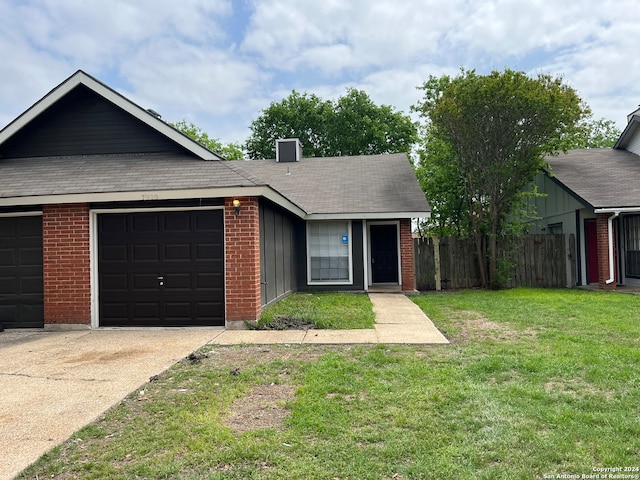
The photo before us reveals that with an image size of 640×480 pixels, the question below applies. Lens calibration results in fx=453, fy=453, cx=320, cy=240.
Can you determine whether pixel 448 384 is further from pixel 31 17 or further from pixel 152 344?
pixel 31 17

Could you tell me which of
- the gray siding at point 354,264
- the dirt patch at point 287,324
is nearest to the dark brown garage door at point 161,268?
the dirt patch at point 287,324

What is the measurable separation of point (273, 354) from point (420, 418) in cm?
287

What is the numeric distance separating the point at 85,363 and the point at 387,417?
14.1ft

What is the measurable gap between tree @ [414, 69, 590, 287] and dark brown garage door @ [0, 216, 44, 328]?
11474mm

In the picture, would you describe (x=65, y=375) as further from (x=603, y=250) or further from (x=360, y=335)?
(x=603, y=250)

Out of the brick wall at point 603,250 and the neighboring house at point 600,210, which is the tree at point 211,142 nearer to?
the neighboring house at point 600,210

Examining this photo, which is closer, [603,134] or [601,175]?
[601,175]

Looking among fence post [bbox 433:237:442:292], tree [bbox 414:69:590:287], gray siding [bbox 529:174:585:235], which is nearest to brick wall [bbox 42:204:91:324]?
fence post [bbox 433:237:442:292]

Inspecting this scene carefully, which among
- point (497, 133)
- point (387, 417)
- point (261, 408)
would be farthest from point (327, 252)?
point (387, 417)

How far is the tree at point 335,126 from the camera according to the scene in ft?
113

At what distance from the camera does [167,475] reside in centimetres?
305

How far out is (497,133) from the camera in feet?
45.6

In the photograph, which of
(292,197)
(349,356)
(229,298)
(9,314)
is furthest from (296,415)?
(292,197)

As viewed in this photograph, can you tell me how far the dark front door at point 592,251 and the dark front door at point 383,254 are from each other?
20.5 feet
